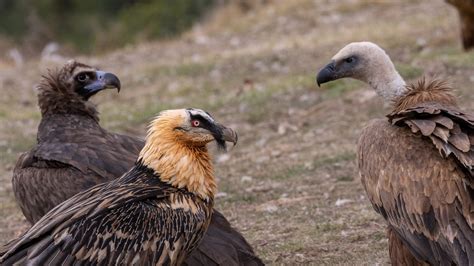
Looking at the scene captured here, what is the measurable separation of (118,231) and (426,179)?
169 centimetres

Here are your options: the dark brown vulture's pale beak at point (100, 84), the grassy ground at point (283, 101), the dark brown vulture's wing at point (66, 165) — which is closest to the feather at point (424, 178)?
the grassy ground at point (283, 101)

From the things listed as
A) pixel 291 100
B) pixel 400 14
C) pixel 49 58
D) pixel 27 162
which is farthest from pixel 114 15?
pixel 27 162

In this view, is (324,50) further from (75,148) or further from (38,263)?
(38,263)

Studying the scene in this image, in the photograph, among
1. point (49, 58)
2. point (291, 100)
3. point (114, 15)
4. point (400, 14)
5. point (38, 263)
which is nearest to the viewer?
point (38, 263)

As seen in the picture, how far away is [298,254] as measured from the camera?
739 cm

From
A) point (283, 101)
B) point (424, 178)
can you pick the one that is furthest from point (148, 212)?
point (283, 101)

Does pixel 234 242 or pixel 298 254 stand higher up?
pixel 234 242

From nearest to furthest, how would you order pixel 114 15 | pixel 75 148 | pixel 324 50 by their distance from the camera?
pixel 75 148
pixel 324 50
pixel 114 15

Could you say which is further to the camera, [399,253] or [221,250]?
[221,250]

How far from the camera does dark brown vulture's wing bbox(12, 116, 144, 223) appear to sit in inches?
271

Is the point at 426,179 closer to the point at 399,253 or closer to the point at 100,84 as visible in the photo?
the point at 399,253

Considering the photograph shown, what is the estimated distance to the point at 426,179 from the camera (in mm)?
5832

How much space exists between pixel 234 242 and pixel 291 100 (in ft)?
19.7

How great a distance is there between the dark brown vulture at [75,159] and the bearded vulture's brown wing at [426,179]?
93cm
